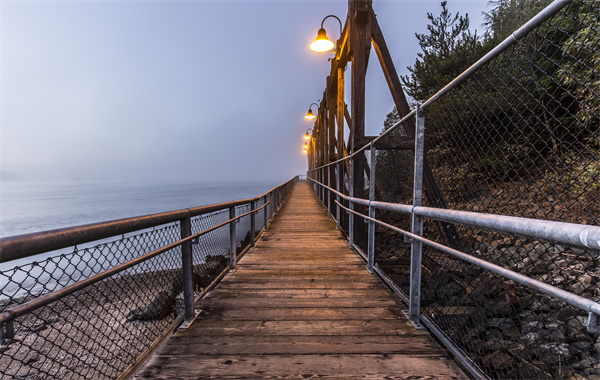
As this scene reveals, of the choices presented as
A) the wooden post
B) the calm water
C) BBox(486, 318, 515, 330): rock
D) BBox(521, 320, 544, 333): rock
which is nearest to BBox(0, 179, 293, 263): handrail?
the wooden post

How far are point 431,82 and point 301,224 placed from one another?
10.9 m

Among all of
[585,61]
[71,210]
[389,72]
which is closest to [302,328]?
[585,61]

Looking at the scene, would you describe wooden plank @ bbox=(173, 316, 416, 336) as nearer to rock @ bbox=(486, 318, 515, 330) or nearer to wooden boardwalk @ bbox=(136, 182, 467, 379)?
wooden boardwalk @ bbox=(136, 182, 467, 379)

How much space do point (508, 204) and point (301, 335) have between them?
6.07 feet

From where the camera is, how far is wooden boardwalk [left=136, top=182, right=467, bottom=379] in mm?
1948

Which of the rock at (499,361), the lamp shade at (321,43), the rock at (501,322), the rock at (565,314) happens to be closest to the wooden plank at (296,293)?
the rock at (499,361)

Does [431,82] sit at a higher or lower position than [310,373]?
higher

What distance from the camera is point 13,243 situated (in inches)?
46.4

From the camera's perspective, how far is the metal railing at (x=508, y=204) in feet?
4.46

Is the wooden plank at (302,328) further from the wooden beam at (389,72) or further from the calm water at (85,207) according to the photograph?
the calm water at (85,207)

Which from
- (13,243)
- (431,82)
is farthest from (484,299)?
(431,82)

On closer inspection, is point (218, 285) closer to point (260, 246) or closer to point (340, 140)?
point (260, 246)

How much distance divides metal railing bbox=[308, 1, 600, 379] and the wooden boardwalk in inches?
10.1

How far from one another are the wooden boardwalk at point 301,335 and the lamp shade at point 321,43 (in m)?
5.52
